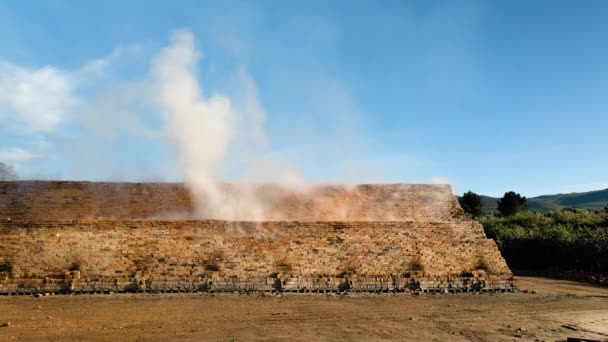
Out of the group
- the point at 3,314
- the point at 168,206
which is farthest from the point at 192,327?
the point at 168,206

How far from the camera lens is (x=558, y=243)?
2748cm

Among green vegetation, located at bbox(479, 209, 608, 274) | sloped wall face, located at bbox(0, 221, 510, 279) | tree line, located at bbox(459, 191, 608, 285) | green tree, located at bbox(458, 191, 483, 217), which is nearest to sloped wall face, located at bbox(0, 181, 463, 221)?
sloped wall face, located at bbox(0, 221, 510, 279)

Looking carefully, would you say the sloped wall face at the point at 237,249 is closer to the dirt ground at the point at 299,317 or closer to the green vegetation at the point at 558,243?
the dirt ground at the point at 299,317

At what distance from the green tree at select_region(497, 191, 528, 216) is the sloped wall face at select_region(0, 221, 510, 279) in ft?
137

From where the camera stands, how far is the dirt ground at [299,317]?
9430mm

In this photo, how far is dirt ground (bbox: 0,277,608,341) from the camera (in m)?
9.43

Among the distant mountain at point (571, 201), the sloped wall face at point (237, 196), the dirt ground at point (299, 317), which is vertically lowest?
the dirt ground at point (299, 317)

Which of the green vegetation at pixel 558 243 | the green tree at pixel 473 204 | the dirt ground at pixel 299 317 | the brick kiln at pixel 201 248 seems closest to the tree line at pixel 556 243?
the green vegetation at pixel 558 243

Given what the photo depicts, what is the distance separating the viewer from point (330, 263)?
15.5 m

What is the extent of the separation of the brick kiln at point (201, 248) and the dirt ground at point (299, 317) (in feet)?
2.40

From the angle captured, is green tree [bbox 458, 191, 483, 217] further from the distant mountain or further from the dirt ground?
the distant mountain

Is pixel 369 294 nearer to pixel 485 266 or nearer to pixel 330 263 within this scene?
pixel 330 263

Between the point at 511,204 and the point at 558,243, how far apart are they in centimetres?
2884

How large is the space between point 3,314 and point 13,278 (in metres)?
3.50
